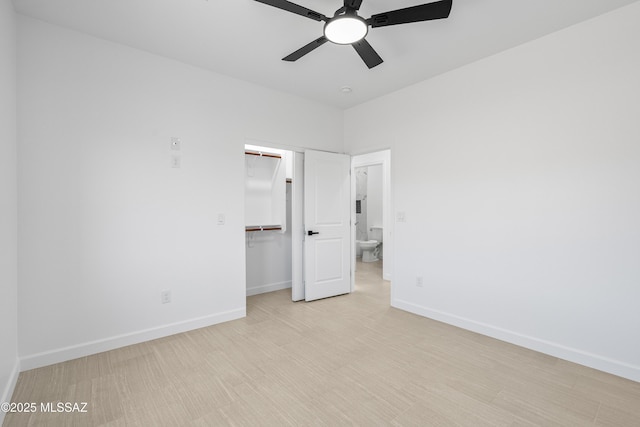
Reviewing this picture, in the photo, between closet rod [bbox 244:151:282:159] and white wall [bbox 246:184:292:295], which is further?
white wall [bbox 246:184:292:295]

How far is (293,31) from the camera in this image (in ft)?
8.23

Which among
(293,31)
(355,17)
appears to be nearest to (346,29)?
(355,17)

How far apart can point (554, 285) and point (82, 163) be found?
4269 mm

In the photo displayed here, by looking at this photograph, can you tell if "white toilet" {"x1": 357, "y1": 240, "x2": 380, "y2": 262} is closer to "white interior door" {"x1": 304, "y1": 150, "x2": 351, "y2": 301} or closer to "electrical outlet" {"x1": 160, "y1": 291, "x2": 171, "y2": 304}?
"white interior door" {"x1": 304, "y1": 150, "x2": 351, "y2": 301}

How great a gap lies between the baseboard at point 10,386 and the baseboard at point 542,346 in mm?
3615

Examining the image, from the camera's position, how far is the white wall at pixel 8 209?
6.31 ft

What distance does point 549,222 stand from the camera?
263 cm

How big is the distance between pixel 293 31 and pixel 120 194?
84.0 inches

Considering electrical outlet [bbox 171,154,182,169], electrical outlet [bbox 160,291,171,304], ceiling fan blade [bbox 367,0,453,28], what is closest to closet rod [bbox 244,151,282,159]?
electrical outlet [bbox 171,154,182,169]

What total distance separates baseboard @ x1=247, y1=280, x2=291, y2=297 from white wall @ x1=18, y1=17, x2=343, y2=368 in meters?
0.88

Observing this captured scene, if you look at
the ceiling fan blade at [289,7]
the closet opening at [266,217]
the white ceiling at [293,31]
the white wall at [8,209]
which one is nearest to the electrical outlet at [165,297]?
the white wall at [8,209]

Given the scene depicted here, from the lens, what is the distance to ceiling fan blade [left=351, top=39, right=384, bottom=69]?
6.95 ft

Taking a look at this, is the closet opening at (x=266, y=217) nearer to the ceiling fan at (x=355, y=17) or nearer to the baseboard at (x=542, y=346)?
the baseboard at (x=542, y=346)

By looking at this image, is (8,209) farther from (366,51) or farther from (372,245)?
(372,245)
